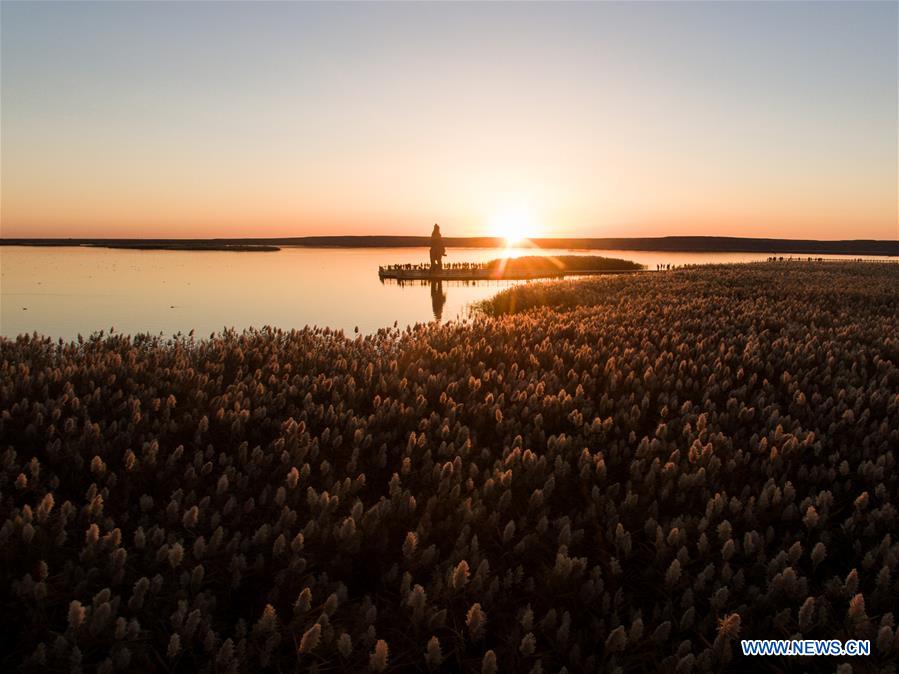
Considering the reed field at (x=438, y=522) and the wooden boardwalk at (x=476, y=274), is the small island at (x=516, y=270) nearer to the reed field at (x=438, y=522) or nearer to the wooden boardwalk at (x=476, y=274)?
the wooden boardwalk at (x=476, y=274)

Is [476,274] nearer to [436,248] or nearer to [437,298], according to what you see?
[436,248]

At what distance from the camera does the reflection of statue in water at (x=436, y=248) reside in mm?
46125

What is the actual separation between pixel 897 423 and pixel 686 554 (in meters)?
3.55

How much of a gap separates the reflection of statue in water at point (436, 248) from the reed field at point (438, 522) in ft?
131

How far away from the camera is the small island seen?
178 ft

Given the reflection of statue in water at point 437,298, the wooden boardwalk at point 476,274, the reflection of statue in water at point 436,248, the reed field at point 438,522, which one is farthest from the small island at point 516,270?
the reed field at point 438,522

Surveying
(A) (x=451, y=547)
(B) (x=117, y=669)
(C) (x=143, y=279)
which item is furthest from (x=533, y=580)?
(C) (x=143, y=279)

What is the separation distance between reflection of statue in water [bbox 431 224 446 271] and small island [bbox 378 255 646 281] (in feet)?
2.22

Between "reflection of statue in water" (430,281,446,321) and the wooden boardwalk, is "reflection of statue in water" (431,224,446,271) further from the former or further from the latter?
"reflection of statue in water" (430,281,446,321)

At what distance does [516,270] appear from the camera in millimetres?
59969

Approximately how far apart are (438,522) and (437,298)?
33.6 meters

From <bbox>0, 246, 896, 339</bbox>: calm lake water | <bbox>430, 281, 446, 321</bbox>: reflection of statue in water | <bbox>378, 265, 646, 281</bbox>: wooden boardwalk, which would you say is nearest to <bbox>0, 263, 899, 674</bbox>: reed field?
<bbox>0, 246, 896, 339</bbox>: calm lake water

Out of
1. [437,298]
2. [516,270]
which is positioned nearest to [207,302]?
[437,298]

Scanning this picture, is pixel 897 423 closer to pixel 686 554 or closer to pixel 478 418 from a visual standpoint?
pixel 686 554
